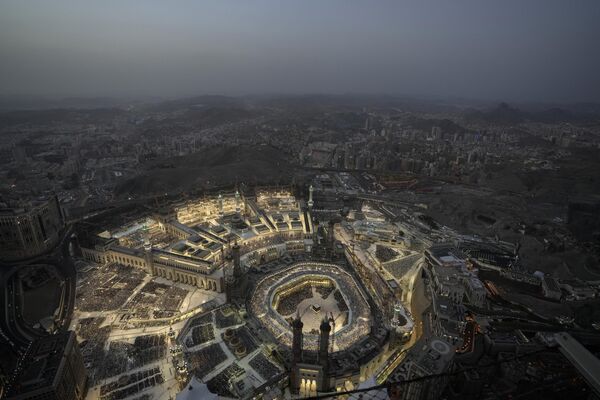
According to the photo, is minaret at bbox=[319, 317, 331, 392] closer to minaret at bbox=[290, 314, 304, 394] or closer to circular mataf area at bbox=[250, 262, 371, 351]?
minaret at bbox=[290, 314, 304, 394]

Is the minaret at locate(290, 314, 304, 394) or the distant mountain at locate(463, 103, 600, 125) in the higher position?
the distant mountain at locate(463, 103, 600, 125)

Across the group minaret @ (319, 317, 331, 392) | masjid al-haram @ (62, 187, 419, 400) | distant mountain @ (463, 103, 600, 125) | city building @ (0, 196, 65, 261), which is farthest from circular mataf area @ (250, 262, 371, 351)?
distant mountain @ (463, 103, 600, 125)

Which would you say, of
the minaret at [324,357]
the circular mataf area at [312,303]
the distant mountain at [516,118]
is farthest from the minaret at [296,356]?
the distant mountain at [516,118]

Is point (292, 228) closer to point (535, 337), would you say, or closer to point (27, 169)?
point (535, 337)

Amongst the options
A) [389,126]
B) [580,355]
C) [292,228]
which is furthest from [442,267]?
[389,126]

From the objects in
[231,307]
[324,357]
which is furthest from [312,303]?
[324,357]

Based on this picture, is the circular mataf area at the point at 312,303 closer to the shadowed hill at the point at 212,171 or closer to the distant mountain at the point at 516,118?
the shadowed hill at the point at 212,171
